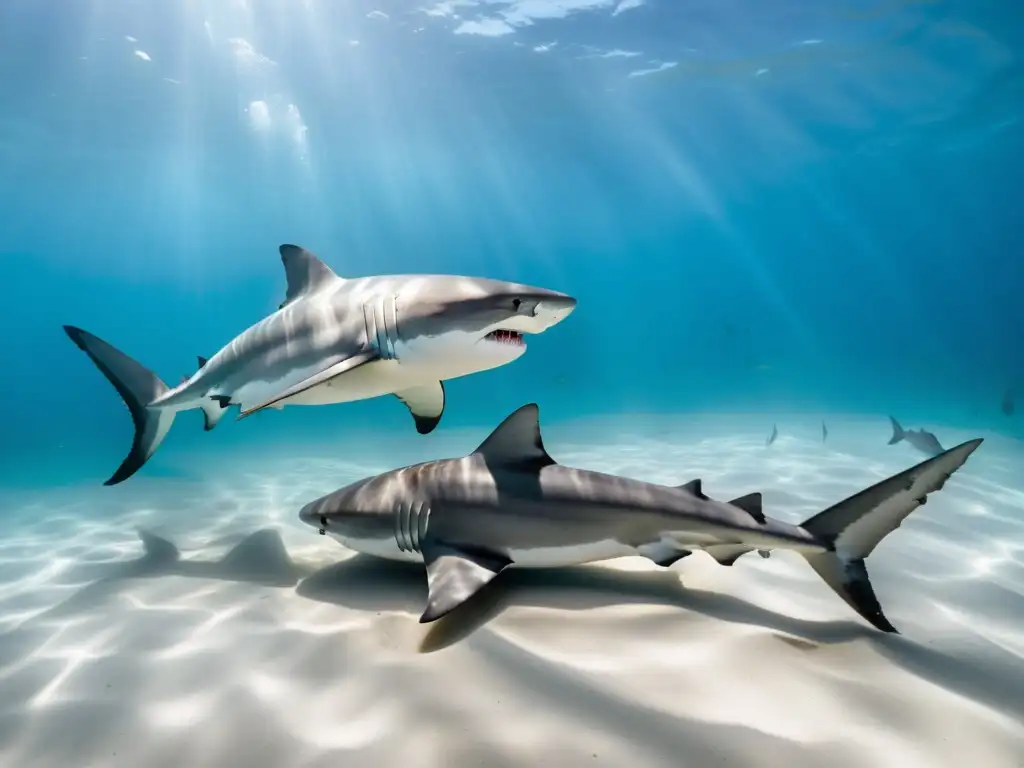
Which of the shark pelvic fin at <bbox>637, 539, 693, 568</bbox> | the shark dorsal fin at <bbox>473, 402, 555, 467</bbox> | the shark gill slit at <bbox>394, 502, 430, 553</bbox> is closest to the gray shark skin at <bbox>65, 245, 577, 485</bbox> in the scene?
the shark dorsal fin at <bbox>473, 402, 555, 467</bbox>

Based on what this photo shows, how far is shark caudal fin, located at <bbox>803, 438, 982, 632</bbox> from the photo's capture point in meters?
2.39

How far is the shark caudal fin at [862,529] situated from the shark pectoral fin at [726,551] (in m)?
0.31

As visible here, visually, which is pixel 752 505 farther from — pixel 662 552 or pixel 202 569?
pixel 202 569

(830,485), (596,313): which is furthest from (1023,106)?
(596,313)

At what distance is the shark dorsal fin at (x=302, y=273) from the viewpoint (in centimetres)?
451

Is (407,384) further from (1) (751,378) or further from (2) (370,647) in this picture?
(1) (751,378)

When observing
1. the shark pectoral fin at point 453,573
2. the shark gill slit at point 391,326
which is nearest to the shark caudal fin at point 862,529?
the shark pectoral fin at point 453,573

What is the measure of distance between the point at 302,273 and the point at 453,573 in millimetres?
3179

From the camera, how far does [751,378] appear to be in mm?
85000

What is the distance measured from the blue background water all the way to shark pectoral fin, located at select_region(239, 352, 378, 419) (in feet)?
51.3

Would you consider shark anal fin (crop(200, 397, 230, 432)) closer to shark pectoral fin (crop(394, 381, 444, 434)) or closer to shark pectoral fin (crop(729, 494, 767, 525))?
shark pectoral fin (crop(394, 381, 444, 434))

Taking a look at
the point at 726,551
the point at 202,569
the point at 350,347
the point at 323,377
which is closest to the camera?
the point at 726,551

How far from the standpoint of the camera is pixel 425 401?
4.64 m

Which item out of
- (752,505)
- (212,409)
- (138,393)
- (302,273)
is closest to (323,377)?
(302,273)
